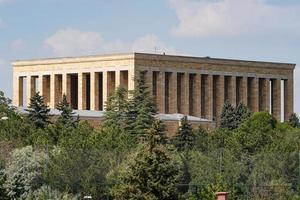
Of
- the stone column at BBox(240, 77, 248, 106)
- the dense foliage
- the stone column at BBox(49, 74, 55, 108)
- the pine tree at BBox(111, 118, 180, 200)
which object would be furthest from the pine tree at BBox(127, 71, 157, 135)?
the pine tree at BBox(111, 118, 180, 200)

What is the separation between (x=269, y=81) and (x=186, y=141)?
45284 millimetres

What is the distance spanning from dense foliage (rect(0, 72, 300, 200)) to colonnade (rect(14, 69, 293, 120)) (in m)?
32.1

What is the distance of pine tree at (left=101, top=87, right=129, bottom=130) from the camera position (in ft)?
405

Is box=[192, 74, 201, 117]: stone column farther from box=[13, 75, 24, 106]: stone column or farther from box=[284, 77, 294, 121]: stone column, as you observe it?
box=[13, 75, 24, 106]: stone column

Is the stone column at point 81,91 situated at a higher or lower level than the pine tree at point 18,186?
higher

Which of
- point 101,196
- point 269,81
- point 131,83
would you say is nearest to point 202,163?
point 101,196

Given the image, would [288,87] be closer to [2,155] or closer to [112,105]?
[112,105]

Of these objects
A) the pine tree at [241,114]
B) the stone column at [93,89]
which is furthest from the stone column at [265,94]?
the pine tree at [241,114]

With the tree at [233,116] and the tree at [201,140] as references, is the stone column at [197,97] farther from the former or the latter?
the tree at [201,140]

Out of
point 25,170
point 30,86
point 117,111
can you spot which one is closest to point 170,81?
point 30,86

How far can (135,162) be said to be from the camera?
66250mm

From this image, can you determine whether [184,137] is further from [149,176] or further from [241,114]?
[149,176]

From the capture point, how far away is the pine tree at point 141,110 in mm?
119625

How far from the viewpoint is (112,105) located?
420 ft
